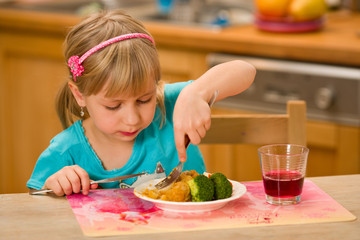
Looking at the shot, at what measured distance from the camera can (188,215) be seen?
115cm

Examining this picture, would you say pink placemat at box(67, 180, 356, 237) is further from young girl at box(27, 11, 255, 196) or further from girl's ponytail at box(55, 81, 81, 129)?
girl's ponytail at box(55, 81, 81, 129)

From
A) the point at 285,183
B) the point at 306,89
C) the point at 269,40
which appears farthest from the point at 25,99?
the point at 285,183

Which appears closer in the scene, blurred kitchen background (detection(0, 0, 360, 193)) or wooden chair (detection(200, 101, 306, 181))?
wooden chair (detection(200, 101, 306, 181))

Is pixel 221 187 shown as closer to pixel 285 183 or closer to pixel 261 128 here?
pixel 285 183

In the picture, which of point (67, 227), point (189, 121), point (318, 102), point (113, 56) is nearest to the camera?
point (67, 227)

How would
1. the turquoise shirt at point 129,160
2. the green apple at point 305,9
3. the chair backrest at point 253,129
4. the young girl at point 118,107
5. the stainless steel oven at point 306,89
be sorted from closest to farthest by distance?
the young girl at point 118,107
the turquoise shirt at point 129,160
the chair backrest at point 253,129
the stainless steel oven at point 306,89
the green apple at point 305,9

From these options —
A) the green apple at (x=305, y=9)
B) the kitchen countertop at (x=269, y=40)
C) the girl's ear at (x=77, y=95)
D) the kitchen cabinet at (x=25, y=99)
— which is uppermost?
the green apple at (x=305, y=9)

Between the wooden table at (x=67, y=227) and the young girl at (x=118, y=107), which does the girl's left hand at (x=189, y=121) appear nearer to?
the young girl at (x=118, y=107)

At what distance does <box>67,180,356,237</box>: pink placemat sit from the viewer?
3.59 ft

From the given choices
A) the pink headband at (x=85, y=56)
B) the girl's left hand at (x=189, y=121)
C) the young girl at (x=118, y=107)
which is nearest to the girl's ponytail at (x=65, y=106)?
the young girl at (x=118, y=107)

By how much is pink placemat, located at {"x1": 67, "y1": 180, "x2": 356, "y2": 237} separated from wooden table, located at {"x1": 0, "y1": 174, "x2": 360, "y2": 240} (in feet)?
0.06

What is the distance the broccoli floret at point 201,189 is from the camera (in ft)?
3.82

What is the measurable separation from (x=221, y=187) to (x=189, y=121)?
0.43 ft

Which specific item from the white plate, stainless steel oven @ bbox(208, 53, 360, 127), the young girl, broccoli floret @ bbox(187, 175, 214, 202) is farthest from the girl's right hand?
stainless steel oven @ bbox(208, 53, 360, 127)
